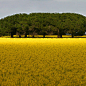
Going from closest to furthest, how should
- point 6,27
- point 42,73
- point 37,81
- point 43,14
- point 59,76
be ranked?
point 37,81 < point 59,76 < point 42,73 < point 6,27 < point 43,14

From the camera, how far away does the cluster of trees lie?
62812 mm

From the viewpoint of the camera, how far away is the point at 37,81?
568 centimetres

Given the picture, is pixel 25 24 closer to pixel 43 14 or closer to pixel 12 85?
pixel 43 14

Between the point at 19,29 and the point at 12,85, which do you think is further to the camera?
the point at 19,29

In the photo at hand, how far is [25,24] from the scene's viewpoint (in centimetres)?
6406

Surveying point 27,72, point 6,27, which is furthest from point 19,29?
point 27,72

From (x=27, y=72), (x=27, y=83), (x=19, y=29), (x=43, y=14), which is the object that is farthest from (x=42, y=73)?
(x=43, y=14)

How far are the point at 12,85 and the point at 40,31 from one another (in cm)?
5890

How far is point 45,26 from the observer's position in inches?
2532

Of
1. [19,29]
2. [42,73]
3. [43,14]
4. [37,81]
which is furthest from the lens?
[43,14]

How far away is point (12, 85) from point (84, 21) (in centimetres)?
6688

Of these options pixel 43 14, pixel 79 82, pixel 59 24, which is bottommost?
pixel 79 82

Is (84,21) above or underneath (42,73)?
A: above

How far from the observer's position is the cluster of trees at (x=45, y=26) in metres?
62.8
